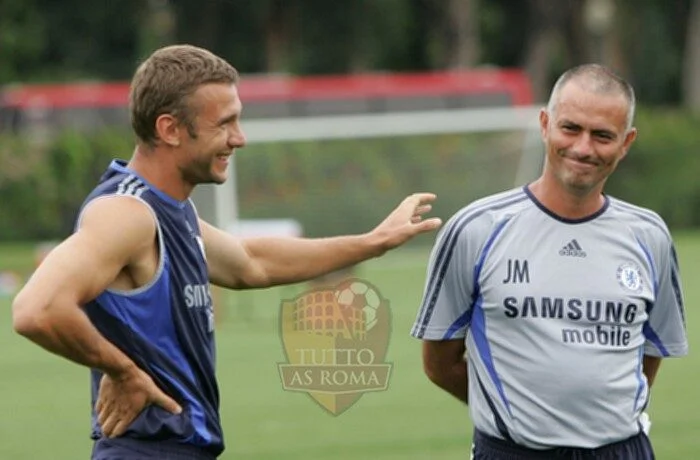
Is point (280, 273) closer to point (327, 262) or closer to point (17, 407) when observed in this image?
point (327, 262)

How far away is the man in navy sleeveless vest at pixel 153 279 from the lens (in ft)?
17.1

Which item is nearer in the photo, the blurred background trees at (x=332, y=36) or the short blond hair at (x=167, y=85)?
the short blond hair at (x=167, y=85)

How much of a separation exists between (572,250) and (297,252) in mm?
1107

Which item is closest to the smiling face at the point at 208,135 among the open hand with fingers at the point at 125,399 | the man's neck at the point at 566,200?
the open hand with fingers at the point at 125,399

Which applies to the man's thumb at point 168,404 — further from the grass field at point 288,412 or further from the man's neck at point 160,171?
the grass field at point 288,412

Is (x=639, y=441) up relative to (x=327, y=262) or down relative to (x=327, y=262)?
down

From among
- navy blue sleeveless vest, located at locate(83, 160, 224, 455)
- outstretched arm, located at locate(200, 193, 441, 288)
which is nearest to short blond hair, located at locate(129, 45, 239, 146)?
navy blue sleeveless vest, located at locate(83, 160, 224, 455)

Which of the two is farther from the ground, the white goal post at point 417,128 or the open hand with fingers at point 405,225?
the open hand with fingers at point 405,225

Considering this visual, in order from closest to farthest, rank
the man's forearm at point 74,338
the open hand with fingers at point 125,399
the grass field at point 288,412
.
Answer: the man's forearm at point 74,338 < the open hand with fingers at point 125,399 < the grass field at point 288,412

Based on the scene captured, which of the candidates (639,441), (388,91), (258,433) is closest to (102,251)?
(639,441)

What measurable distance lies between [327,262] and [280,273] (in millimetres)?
178

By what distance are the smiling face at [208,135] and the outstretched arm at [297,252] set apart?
22.1 inches

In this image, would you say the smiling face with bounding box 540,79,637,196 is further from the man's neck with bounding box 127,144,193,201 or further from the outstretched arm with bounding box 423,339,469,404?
the man's neck with bounding box 127,144,193,201

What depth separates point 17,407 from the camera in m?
15.4
